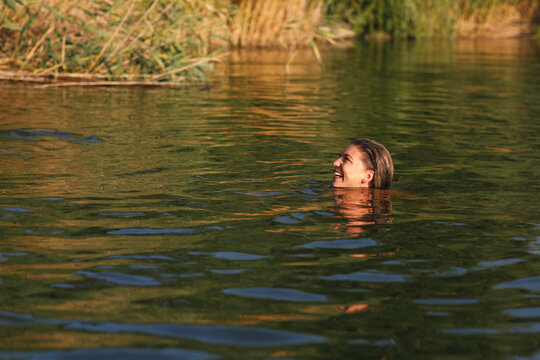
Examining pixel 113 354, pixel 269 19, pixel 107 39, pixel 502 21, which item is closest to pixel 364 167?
pixel 113 354

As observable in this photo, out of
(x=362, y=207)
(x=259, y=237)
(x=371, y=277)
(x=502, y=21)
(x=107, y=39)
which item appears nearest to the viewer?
(x=371, y=277)

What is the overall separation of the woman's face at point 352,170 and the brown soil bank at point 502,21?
27.9m

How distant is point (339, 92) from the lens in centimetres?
1527

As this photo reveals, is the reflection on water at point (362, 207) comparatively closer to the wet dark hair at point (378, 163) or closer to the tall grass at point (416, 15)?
the wet dark hair at point (378, 163)

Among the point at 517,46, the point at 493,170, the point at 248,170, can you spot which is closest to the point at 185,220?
the point at 248,170

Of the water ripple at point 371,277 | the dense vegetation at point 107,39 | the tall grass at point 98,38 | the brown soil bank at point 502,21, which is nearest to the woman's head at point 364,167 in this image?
the water ripple at point 371,277

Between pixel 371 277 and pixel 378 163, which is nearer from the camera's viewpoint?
pixel 371 277

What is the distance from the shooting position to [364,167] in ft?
23.5

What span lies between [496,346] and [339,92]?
11871mm

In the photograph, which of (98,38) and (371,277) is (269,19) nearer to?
(98,38)

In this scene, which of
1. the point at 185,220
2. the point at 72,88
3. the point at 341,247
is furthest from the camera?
the point at 72,88

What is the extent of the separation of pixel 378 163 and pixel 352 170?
24 cm

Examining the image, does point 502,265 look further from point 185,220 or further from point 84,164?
point 84,164

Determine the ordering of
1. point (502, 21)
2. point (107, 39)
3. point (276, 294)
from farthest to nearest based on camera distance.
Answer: point (502, 21), point (107, 39), point (276, 294)
